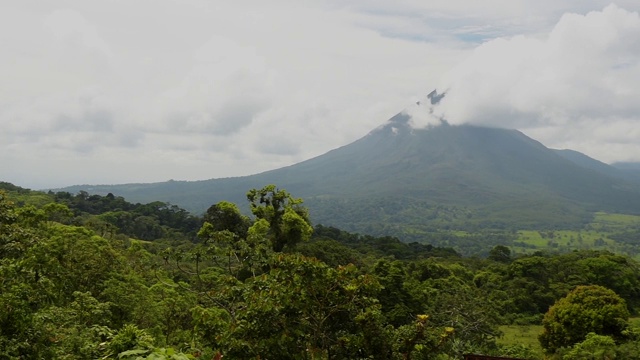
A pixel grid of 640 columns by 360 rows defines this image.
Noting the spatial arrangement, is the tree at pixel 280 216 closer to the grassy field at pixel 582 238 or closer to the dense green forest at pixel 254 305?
the dense green forest at pixel 254 305

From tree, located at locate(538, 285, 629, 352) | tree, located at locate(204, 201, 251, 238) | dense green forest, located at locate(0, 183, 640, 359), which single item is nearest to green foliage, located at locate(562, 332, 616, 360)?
dense green forest, located at locate(0, 183, 640, 359)

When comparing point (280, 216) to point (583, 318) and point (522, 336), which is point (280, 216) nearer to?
point (583, 318)

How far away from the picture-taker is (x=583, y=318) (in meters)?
17.1

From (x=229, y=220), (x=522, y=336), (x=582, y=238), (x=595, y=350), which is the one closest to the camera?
(x=595, y=350)

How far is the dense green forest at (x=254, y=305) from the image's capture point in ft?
20.0

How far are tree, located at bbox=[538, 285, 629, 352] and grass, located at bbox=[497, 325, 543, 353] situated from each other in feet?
3.99

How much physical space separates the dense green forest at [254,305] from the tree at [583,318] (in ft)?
0.15

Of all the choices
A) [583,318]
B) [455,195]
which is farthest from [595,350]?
[455,195]

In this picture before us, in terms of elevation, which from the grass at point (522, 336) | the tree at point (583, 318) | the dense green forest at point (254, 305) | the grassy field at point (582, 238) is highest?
the dense green forest at point (254, 305)

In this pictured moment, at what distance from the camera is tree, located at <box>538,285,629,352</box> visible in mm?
16922

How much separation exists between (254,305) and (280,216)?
1263 cm

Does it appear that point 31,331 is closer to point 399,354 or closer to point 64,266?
point 399,354

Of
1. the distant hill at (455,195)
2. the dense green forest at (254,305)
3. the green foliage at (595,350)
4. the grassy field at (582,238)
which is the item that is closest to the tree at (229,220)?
the dense green forest at (254,305)

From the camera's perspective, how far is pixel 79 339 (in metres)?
6.70
